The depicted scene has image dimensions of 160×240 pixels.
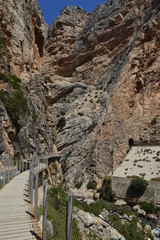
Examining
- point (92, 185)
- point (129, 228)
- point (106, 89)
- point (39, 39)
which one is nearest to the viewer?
point (129, 228)

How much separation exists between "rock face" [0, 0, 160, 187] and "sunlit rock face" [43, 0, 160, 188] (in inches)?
6.9

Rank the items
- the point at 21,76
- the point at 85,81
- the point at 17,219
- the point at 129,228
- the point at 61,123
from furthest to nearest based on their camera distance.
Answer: the point at 85,81 < the point at 61,123 < the point at 21,76 < the point at 129,228 < the point at 17,219

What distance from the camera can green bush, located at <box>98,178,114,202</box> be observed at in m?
28.7

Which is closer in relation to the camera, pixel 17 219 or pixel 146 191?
pixel 17 219

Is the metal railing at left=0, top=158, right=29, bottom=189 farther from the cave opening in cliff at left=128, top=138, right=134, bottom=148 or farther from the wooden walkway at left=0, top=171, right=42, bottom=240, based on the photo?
the cave opening in cliff at left=128, top=138, right=134, bottom=148

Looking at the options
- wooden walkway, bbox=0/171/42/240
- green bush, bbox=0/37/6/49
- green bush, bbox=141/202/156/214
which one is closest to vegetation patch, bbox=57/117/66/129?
green bush, bbox=0/37/6/49

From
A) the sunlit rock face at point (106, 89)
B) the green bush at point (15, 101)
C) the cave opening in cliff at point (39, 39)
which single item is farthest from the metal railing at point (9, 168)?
the cave opening in cliff at point (39, 39)

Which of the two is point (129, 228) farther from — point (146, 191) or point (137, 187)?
point (146, 191)

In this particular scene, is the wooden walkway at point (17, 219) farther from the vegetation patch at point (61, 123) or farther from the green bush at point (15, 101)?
the vegetation patch at point (61, 123)

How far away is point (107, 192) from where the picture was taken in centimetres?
2911

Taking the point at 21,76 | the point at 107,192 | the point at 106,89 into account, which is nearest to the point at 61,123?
the point at 106,89

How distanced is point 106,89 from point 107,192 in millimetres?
22758

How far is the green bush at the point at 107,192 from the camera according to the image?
28.7 m

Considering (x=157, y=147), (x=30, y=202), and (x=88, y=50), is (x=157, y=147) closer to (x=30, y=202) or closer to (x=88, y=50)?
(x=30, y=202)
